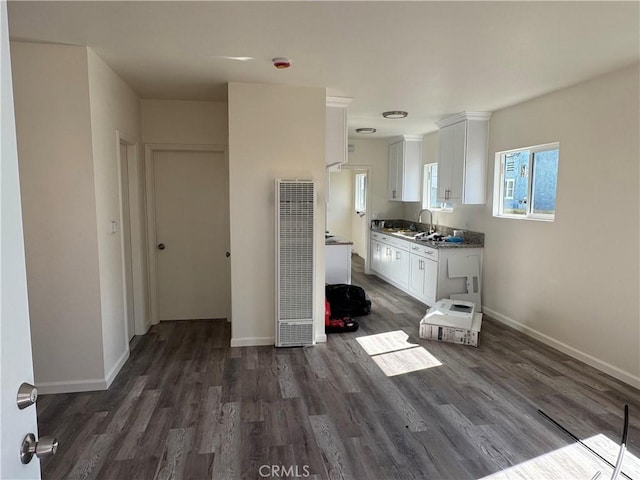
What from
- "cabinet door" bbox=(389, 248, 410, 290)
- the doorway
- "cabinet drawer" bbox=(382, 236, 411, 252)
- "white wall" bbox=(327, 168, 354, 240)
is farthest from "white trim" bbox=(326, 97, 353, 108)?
"white wall" bbox=(327, 168, 354, 240)

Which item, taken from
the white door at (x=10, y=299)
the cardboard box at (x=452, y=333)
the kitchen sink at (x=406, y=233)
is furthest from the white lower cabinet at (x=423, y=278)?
the white door at (x=10, y=299)

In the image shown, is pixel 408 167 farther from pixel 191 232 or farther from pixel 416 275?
pixel 191 232

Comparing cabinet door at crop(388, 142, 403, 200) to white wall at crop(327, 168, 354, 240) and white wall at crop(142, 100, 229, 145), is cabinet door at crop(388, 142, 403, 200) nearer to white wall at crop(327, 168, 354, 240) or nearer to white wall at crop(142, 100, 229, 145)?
white wall at crop(327, 168, 354, 240)

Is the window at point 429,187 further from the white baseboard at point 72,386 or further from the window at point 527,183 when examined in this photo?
the white baseboard at point 72,386

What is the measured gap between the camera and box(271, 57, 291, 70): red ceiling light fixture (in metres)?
3.04

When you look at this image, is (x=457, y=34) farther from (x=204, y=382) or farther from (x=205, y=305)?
(x=205, y=305)

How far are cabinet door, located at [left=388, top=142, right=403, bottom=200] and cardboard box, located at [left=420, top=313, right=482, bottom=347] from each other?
128 inches

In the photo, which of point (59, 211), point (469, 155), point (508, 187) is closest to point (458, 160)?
point (469, 155)

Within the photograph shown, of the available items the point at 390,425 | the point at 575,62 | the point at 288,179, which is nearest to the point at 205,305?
the point at 288,179

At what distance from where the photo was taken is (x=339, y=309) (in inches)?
200

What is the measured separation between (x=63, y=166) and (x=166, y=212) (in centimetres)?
178

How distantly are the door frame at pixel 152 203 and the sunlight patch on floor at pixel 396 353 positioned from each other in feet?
7.86

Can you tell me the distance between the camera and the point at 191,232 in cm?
474

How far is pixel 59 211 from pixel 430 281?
424cm
